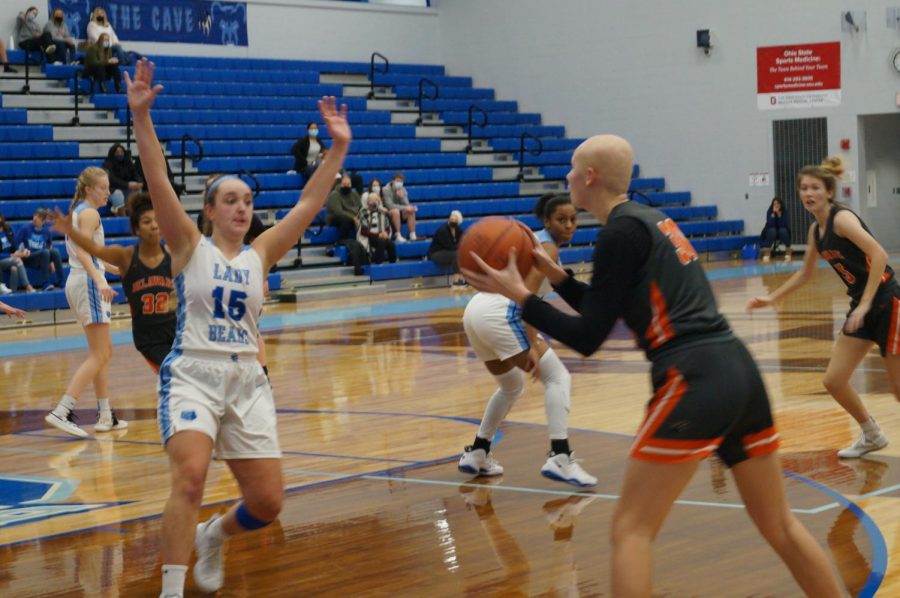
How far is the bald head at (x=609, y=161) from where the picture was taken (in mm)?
3764

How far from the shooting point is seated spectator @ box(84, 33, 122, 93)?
69.7 ft

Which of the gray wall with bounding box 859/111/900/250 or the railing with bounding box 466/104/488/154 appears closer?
the gray wall with bounding box 859/111/900/250

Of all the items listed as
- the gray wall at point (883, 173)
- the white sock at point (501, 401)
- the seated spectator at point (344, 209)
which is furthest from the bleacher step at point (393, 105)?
the white sock at point (501, 401)

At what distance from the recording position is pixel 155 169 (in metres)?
4.44

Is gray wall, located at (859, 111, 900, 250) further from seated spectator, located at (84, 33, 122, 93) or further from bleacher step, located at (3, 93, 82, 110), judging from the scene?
bleacher step, located at (3, 93, 82, 110)

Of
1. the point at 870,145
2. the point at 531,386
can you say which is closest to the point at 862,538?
the point at 531,386

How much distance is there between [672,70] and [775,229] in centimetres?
429

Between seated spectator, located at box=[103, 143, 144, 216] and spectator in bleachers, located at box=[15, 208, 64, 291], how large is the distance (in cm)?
153

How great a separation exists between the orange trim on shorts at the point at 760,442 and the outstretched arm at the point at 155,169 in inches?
79.5

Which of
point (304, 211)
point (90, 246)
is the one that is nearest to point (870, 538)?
point (304, 211)

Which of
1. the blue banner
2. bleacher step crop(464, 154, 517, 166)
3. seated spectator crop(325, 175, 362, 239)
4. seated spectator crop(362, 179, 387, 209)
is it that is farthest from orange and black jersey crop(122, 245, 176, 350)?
bleacher step crop(464, 154, 517, 166)

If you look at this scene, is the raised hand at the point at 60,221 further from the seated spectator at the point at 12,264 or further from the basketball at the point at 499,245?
the seated spectator at the point at 12,264

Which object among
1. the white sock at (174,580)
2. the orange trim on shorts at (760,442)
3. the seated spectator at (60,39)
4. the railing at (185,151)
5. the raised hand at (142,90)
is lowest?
the white sock at (174,580)

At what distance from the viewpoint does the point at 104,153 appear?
67.0ft
